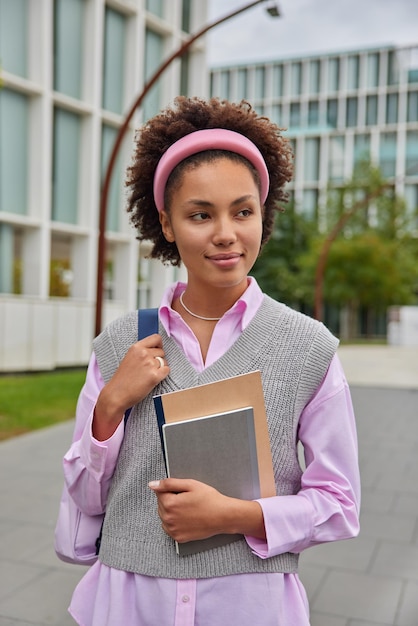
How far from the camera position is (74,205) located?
18.4 m

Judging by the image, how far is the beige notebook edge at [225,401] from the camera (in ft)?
4.44

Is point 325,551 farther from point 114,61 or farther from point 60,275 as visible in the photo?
point 114,61

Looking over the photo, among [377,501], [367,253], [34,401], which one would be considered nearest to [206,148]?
[377,501]

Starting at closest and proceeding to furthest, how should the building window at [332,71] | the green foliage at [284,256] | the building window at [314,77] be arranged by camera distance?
1. the green foliage at [284,256]
2. the building window at [332,71]
3. the building window at [314,77]

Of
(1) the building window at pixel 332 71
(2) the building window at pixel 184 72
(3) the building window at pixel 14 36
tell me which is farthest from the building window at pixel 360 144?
(3) the building window at pixel 14 36

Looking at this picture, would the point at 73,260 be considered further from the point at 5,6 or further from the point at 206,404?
the point at 206,404

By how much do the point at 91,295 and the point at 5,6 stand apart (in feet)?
22.4

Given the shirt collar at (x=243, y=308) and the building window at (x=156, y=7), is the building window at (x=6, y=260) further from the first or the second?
the shirt collar at (x=243, y=308)

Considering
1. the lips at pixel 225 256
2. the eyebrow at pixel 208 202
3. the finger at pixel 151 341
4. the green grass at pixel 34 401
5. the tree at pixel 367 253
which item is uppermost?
the tree at pixel 367 253

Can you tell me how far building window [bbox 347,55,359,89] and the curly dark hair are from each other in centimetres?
5775

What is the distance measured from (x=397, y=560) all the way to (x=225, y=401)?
3.59m

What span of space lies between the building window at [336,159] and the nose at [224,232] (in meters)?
54.4

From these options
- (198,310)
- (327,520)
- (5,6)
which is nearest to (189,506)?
(327,520)

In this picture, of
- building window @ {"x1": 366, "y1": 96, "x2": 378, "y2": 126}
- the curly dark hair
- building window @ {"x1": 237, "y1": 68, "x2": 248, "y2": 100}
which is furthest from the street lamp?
building window @ {"x1": 237, "y1": 68, "x2": 248, "y2": 100}
